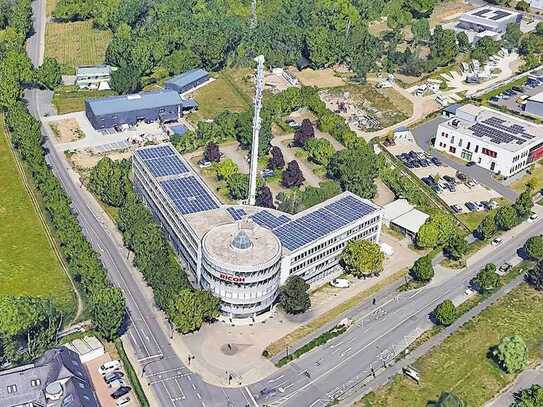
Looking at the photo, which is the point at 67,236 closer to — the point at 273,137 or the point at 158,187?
the point at 158,187

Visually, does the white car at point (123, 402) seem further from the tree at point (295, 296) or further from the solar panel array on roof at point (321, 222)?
the solar panel array on roof at point (321, 222)

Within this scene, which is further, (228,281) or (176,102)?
(176,102)

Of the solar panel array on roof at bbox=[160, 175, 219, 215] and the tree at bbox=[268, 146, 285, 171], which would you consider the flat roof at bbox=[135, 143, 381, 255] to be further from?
the tree at bbox=[268, 146, 285, 171]

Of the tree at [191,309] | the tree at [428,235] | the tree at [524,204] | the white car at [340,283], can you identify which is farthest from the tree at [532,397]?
the tree at [524,204]

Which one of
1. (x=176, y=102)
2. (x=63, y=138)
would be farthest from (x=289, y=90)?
(x=63, y=138)

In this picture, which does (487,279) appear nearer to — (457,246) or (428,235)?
(457,246)

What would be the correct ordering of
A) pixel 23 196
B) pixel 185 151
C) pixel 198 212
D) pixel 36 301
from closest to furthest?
1. pixel 36 301
2. pixel 198 212
3. pixel 23 196
4. pixel 185 151
